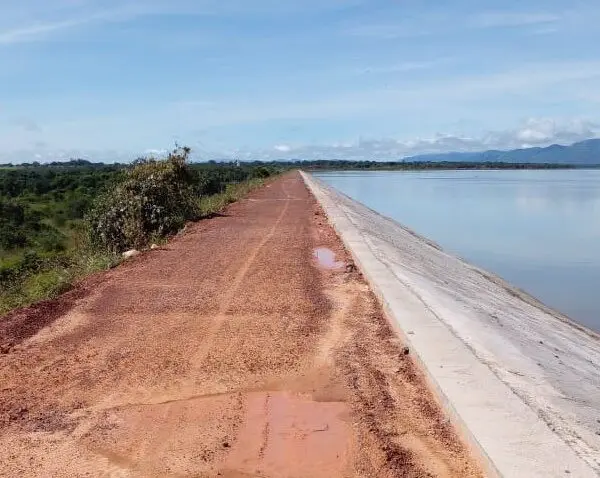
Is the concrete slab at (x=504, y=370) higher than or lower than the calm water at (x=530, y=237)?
higher

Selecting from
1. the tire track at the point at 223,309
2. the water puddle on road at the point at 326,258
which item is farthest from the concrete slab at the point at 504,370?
the tire track at the point at 223,309

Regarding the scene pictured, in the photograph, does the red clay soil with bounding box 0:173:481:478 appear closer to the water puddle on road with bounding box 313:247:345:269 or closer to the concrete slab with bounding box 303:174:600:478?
the concrete slab with bounding box 303:174:600:478

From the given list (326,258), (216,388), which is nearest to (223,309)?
(216,388)

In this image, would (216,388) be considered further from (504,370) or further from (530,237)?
(530,237)

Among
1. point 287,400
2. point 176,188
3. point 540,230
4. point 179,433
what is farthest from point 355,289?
point 540,230

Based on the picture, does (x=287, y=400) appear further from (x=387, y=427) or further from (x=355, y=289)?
(x=355, y=289)

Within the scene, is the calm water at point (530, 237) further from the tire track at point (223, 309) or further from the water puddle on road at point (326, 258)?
the tire track at point (223, 309)
